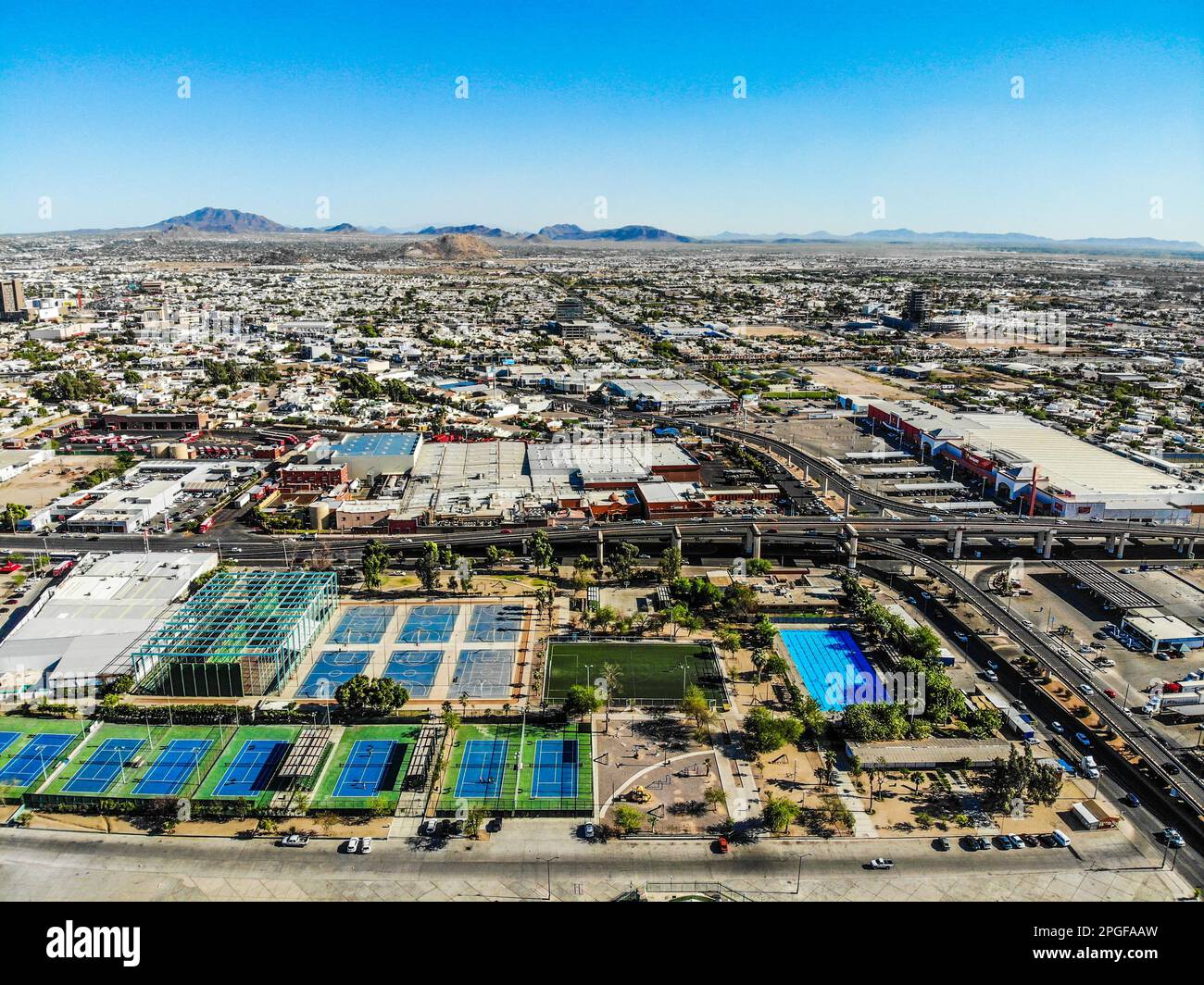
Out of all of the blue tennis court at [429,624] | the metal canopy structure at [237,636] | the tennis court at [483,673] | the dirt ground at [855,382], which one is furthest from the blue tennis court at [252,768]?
the dirt ground at [855,382]

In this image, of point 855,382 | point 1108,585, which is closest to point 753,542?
point 1108,585

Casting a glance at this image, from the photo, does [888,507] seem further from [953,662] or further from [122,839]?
[122,839]

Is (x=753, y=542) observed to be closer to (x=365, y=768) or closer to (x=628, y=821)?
(x=628, y=821)

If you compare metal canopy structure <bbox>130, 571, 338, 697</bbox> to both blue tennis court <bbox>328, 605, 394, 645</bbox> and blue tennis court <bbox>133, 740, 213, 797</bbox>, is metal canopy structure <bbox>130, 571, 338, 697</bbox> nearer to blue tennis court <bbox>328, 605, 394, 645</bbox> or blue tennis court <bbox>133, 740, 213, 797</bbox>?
blue tennis court <bbox>328, 605, 394, 645</bbox>

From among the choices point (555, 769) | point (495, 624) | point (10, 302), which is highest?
point (10, 302)

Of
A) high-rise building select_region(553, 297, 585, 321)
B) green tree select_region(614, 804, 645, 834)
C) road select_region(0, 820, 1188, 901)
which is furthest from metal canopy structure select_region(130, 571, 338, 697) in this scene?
high-rise building select_region(553, 297, 585, 321)

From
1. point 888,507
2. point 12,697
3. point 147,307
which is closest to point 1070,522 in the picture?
point 888,507

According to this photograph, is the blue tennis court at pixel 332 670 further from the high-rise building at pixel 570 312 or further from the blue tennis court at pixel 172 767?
the high-rise building at pixel 570 312
